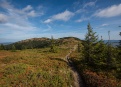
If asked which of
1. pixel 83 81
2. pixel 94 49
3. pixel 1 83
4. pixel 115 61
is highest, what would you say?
pixel 94 49

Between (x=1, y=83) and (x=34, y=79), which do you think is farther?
(x=34, y=79)

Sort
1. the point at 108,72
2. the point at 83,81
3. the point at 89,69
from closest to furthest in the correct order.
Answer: the point at 83,81 → the point at 108,72 → the point at 89,69

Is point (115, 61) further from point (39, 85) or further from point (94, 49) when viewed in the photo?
→ point (39, 85)

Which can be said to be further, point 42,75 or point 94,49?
point 94,49

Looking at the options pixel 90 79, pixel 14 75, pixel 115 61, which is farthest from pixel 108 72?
pixel 14 75

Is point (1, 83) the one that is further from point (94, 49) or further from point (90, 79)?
point (94, 49)

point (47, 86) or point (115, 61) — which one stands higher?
point (115, 61)

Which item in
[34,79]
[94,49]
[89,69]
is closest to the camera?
[34,79]

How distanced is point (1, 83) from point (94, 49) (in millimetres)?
Answer: 23193

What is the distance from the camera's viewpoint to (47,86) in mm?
20547

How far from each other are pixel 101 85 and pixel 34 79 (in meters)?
12.3

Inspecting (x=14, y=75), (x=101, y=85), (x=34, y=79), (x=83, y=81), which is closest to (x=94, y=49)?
(x=83, y=81)

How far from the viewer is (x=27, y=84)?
20.6 metres

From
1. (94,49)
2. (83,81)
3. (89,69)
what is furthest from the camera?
(94,49)
